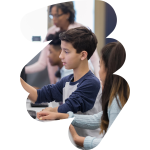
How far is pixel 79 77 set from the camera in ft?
4.41

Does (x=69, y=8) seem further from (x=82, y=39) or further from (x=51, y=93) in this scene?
(x=51, y=93)

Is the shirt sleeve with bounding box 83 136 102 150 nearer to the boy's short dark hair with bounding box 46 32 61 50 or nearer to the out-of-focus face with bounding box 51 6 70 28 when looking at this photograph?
the boy's short dark hair with bounding box 46 32 61 50

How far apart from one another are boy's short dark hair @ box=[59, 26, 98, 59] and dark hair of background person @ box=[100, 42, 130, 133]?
77mm

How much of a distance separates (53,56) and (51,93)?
0.23 meters

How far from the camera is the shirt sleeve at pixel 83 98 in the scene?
132cm

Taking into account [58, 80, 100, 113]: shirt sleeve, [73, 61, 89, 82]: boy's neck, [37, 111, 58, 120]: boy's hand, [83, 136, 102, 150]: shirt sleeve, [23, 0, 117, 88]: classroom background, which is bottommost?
[83, 136, 102, 150]: shirt sleeve

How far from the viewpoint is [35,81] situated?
1.40m

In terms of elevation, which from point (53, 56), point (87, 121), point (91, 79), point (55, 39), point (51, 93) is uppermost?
point (55, 39)

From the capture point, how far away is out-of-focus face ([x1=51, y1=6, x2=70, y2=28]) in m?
1.36

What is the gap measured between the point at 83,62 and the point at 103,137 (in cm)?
48

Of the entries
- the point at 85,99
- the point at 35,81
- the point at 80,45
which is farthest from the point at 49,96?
the point at 80,45

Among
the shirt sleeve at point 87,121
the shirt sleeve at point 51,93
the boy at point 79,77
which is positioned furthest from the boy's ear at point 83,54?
the shirt sleeve at point 87,121

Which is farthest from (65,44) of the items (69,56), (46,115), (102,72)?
(46,115)

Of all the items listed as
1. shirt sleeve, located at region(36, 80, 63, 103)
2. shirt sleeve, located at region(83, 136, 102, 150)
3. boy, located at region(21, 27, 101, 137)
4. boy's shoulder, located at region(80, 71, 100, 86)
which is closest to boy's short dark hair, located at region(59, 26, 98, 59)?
boy, located at region(21, 27, 101, 137)
